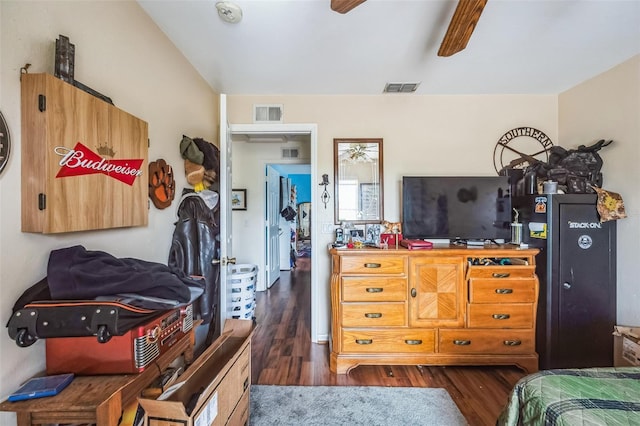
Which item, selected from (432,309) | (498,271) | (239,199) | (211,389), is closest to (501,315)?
(498,271)

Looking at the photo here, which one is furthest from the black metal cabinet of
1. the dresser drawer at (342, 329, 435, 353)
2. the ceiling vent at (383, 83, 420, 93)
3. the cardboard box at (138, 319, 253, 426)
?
the cardboard box at (138, 319, 253, 426)

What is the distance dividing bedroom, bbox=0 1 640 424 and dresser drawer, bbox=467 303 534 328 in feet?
2.38

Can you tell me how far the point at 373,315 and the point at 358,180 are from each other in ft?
4.24

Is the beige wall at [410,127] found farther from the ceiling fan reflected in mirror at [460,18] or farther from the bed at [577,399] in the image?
the bed at [577,399]

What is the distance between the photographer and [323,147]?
2.75m

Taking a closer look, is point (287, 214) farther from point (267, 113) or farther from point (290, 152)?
point (267, 113)

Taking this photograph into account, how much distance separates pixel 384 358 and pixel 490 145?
2299 mm

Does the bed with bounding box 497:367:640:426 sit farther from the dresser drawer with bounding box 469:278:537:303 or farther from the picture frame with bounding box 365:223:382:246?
the picture frame with bounding box 365:223:382:246

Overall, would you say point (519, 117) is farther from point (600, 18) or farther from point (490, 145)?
point (600, 18)

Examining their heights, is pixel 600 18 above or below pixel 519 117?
above

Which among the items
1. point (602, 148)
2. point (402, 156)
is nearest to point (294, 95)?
point (402, 156)

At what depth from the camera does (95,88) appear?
4.25ft

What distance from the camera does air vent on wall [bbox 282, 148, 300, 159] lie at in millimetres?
4078

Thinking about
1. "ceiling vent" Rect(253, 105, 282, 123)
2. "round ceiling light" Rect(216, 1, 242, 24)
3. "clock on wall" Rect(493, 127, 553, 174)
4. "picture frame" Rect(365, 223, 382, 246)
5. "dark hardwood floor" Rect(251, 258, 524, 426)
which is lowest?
"dark hardwood floor" Rect(251, 258, 524, 426)
